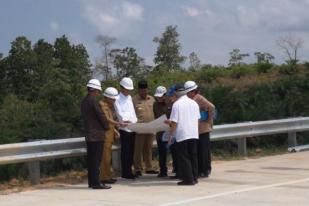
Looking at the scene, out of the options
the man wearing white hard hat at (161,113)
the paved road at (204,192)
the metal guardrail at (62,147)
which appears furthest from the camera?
the man wearing white hard hat at (161,113)

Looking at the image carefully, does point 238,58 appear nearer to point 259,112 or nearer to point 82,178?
point 259,112

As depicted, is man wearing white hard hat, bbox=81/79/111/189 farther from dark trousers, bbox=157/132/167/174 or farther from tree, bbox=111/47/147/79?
tree, bbox=111/47/147/79

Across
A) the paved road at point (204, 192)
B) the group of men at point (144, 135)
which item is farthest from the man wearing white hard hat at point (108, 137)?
the paved road at point (204, 192)

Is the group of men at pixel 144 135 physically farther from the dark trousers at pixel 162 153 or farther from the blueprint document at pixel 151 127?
the blueprint document at pixel 151 127

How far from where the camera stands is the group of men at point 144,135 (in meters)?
11.6

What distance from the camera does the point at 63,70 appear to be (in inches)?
2645

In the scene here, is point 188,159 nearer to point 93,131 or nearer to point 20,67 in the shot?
point 93,131

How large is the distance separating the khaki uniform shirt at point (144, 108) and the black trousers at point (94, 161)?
146 centimetres

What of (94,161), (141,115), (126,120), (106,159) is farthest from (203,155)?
(94,161)

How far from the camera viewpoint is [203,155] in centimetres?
1278

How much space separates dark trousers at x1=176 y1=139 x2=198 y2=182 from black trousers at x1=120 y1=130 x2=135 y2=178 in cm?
127

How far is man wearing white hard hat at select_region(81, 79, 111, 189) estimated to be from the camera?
11586 millimetres

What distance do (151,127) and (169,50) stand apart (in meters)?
50.4

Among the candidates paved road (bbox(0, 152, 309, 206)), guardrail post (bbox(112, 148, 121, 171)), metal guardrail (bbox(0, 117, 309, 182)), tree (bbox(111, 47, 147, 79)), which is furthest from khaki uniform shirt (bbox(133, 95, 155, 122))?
tree (bbox(111, 47, 147, 79))
